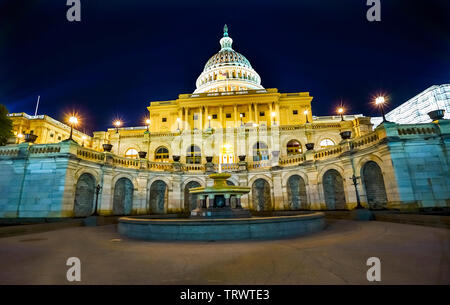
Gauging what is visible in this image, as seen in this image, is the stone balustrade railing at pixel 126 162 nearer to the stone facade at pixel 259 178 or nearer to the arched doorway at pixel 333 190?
the stone facade at pixel 259 178

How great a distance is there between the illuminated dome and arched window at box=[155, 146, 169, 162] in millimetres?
45783

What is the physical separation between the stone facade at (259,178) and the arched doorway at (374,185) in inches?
2.6

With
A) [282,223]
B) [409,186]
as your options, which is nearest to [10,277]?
[282,223]

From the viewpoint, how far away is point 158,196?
22688mm

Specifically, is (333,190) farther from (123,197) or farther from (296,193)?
(123,197)

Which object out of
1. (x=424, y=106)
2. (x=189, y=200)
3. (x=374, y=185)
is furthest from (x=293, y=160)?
(x=424, y=106)

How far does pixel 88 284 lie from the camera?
3.80 metres

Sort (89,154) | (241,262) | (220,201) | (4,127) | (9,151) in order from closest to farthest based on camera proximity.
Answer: (241,262) < (220,201) < (9,151) < (89,154) < (4,127)

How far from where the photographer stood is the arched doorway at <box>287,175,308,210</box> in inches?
839

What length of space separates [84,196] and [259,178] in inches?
705

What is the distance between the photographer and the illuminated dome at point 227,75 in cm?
7538
